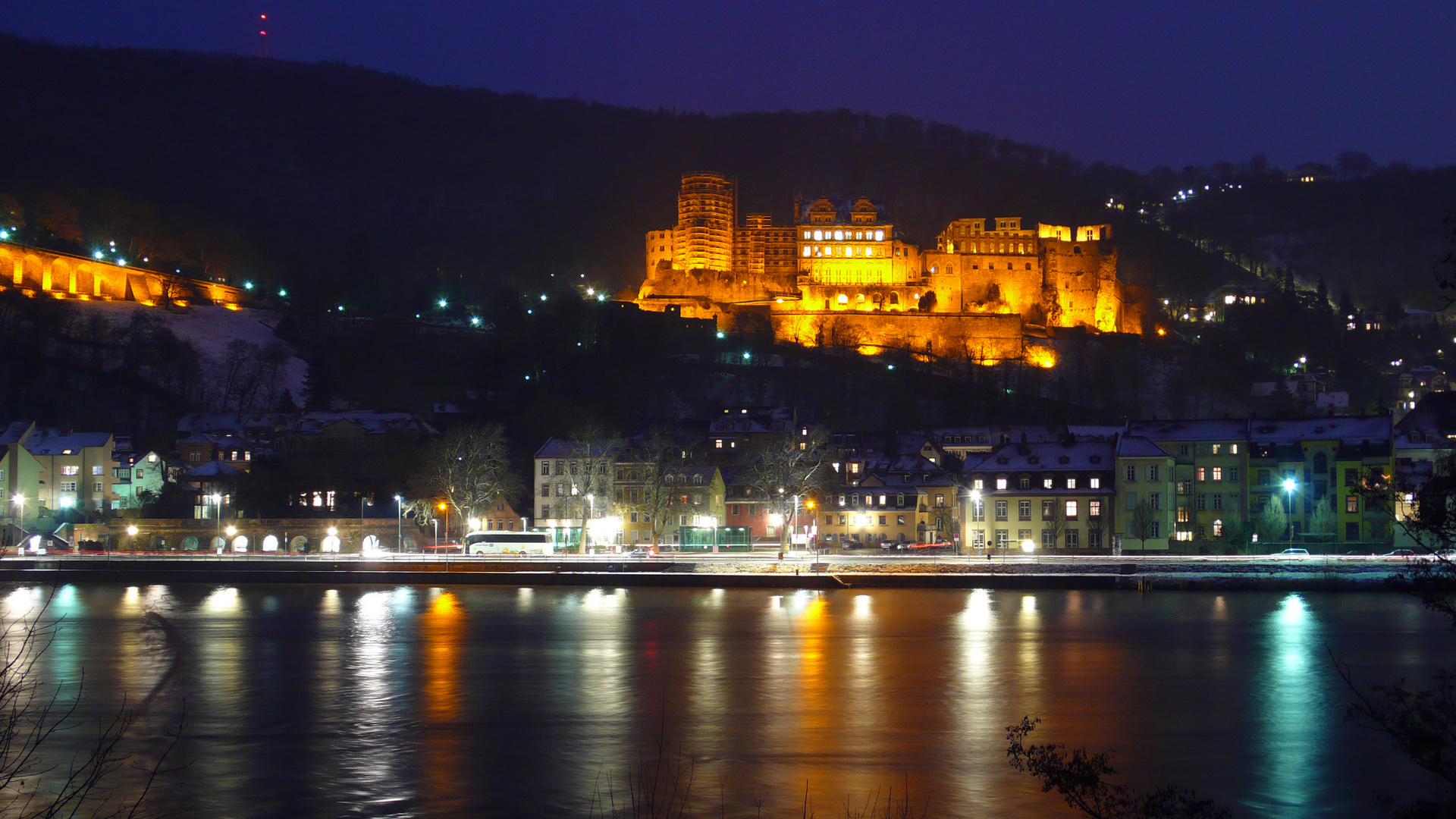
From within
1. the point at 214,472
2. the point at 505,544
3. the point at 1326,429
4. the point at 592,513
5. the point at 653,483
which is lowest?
the point at 505,544

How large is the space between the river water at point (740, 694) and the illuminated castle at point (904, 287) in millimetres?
65499

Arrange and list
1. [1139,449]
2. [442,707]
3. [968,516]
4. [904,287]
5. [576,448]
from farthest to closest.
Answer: [904,287], [576,448], [968,516], [1139,449], [442,707]

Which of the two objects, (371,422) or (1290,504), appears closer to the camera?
(1290,504)

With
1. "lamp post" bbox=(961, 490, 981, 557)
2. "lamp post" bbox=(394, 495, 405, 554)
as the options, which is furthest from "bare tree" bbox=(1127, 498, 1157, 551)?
"lamp post" bbox=(394, 495, 405, 554)

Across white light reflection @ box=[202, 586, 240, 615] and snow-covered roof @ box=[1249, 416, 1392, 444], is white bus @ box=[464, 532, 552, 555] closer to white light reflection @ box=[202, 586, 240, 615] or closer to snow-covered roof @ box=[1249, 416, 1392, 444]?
white light reflection @ box=[202, 586, 240, 615]

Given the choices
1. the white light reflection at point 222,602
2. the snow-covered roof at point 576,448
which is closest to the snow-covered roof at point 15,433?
the white light reflection at point 222,602

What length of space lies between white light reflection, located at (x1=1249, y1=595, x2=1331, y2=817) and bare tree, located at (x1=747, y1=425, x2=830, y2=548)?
22993 mm

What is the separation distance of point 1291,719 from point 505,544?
3503 centimetres

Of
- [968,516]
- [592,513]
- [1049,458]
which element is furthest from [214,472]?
[1049,458]

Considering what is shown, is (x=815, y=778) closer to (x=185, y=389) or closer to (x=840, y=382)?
(x=840, y=382)

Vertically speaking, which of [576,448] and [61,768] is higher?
[576,448]

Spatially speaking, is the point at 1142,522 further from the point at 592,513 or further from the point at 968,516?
the point at 592,513

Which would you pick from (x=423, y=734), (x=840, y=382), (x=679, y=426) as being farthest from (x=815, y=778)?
(x=840, y=382)

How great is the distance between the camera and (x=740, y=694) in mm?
24719
